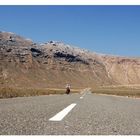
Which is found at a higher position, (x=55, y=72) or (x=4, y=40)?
(x=4, y=40)

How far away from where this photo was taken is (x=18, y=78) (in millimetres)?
164625

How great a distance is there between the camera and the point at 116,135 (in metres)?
5.01

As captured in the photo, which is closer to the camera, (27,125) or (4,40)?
(27,125)

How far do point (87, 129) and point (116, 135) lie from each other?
2.31 ft
